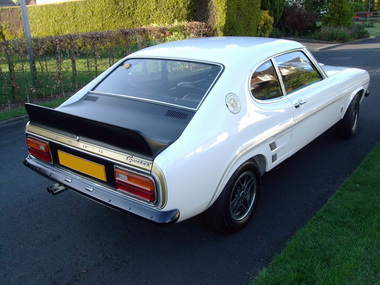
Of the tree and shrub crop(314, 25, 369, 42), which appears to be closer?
shrub crop(314, 25, 369, 42)

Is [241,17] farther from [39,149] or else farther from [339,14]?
[39,149]

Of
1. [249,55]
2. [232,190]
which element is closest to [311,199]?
[232,190]

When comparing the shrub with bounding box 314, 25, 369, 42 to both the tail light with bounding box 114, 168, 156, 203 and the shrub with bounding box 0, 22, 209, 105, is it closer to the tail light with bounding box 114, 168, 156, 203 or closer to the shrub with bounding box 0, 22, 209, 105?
the shrub with bounding box 0, 22, 209, 105

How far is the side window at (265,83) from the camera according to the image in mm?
3244

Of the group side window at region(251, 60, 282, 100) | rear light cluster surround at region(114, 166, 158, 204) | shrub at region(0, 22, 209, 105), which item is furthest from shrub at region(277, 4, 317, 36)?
rear light cluster surround at region(114, 166, 158, 204)

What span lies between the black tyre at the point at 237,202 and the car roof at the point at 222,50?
1003 millimetres

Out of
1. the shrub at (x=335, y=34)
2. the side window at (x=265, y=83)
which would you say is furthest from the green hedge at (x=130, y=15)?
the side window at (x=265, y=83)

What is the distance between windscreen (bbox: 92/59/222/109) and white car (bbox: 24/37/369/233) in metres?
0.01

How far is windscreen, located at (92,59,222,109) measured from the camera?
3.12 meters

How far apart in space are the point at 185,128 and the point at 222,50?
1097mm

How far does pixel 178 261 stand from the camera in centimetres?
285

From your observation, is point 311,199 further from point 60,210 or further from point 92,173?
point 60,210

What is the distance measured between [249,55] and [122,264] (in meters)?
2.15

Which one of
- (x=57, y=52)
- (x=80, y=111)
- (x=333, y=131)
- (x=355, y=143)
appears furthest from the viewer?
(x=57, y=52)
